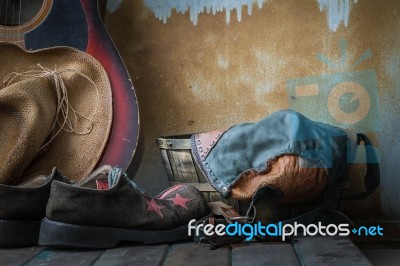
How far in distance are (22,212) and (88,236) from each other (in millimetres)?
172

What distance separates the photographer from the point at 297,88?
178 centimetres

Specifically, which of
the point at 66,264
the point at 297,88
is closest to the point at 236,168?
the point at 66,264

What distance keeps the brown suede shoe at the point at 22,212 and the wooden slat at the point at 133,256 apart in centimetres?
19

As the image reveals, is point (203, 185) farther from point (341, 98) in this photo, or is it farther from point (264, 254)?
point (341, 98)

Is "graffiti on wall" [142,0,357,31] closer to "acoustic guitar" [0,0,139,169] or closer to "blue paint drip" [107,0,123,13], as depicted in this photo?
"blue paint drip" [107,0,123,13]

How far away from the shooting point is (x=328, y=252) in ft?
3.73

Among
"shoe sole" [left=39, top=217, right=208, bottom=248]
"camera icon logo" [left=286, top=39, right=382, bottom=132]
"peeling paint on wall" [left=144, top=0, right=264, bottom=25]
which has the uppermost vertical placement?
"peeling paint on wall" [left=144, top=0, right=264, bottom=25]

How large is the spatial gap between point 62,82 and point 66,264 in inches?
26.4

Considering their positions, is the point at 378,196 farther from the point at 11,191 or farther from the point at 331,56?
the point at 11,191

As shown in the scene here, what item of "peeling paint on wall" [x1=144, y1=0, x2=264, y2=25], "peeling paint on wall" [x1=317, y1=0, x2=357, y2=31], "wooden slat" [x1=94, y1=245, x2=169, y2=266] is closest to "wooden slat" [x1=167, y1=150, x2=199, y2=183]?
"wooden slat" [x1=94, y1=245, x2=169, y2=266]

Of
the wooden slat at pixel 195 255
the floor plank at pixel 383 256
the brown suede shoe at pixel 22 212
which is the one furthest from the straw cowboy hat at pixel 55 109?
the floor plank at pixel 383 256

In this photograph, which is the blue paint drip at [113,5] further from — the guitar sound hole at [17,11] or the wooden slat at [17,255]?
the wooden slat at [17,255]

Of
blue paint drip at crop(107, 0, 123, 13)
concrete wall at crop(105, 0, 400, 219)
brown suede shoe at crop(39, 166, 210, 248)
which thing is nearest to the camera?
brown suede shoe at crop(39, 166, 210, 248)

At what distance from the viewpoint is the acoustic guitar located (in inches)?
65.5
